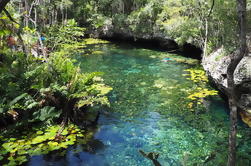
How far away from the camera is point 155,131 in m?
5.68

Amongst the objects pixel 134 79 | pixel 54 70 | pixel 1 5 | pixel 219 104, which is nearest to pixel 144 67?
pixel 134 79

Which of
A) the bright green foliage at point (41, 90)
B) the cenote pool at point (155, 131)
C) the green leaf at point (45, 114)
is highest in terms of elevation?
the bright green foliage at point (41, 90)

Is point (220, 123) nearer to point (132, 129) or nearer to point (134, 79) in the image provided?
point (132, 129)

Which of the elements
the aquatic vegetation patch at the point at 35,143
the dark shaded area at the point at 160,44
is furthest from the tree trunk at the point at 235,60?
the dark shaded area at the point at 160,44

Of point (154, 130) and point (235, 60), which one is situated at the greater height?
point (235, 60)

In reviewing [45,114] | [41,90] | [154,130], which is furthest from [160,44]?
[45,114]

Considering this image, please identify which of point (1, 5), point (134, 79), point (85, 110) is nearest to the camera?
point (1, 5)

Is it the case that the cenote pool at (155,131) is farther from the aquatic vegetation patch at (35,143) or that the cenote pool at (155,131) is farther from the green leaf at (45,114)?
the green leaf at (45,114)

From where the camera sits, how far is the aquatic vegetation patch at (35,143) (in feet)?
12.9

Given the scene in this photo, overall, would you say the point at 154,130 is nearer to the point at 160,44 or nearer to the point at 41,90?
the point at 41,90

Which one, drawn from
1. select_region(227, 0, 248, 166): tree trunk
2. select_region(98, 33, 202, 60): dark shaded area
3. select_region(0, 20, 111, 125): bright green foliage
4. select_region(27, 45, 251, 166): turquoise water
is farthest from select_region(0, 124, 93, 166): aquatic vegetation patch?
select_region(98, 33, 202, 60): dark shaded area

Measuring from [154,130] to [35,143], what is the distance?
2915 millimetres

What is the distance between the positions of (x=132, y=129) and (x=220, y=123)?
96.5 inches

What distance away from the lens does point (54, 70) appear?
18.6 ft
